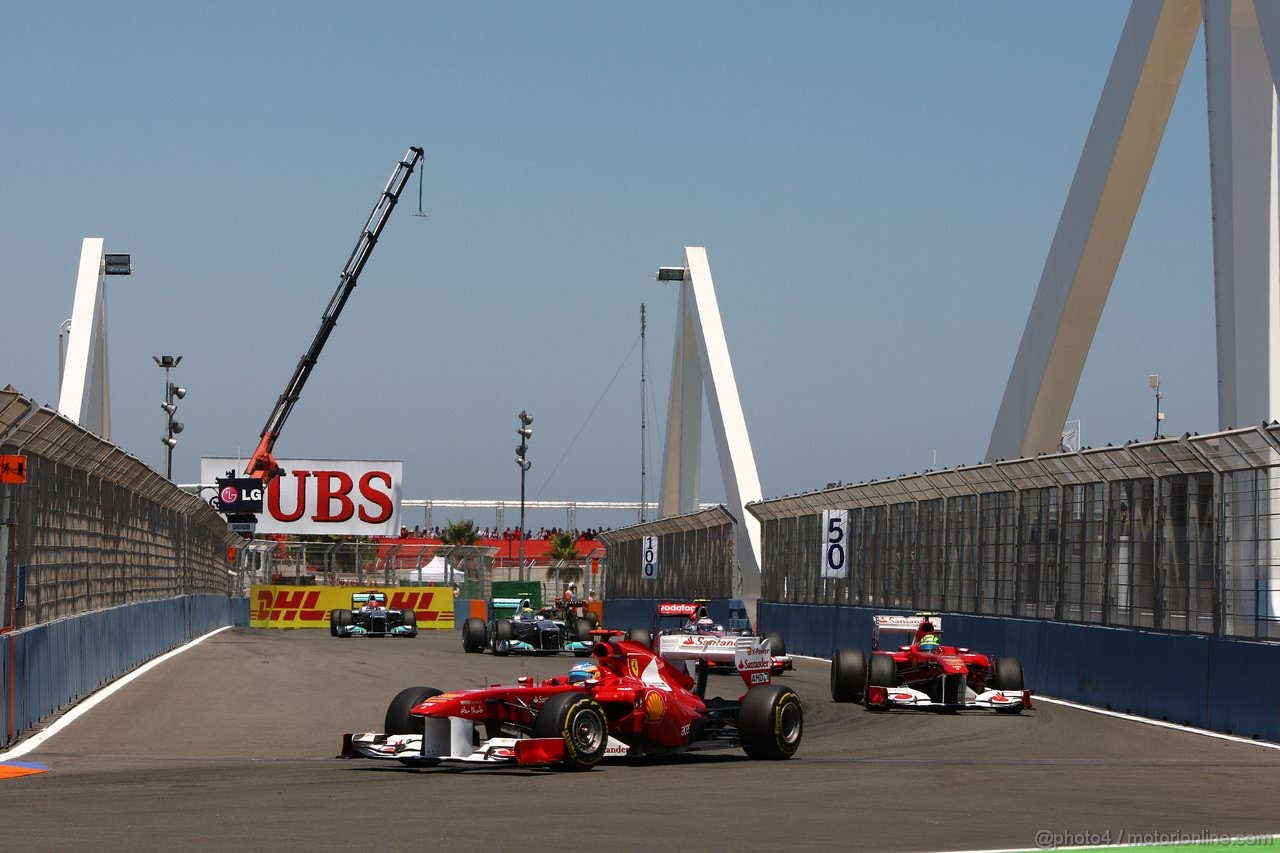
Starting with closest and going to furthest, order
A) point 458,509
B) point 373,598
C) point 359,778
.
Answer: point 359,778
point 373,598
point 458,509

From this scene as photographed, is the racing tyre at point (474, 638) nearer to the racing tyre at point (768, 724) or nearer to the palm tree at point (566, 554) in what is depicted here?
the racing tyre at point (768, 724)

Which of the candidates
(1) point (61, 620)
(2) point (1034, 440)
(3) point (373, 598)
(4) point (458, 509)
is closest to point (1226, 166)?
(2) point (1034, 440)

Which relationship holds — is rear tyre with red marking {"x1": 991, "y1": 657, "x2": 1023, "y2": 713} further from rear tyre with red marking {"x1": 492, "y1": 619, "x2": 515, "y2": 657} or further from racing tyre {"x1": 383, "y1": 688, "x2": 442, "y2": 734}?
rear tyre with red marking {"x1": 492, "y1": 619, "x2": 515, "y2": 657}

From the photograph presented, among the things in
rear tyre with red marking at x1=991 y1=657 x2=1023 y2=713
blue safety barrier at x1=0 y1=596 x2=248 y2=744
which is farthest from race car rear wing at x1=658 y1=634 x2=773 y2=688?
blue safety barrier at x1=0 y1=596 x2=248 y2=744

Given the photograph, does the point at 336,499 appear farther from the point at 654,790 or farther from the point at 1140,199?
the point at 654,790

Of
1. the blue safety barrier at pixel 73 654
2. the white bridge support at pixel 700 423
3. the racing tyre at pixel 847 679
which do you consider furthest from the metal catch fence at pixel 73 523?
the white bridge support at pixel 700 423

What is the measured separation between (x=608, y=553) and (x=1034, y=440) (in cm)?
3839

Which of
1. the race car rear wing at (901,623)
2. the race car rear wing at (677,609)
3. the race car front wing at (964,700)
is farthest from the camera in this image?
the race car rear wing at (677,609)

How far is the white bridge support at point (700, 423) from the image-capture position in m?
47.5

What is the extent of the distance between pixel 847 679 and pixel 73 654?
8.41 metres

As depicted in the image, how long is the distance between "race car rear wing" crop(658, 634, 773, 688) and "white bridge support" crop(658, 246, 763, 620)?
2817cm

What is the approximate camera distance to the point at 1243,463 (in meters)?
16.9

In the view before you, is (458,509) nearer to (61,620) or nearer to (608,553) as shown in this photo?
(608,553)
